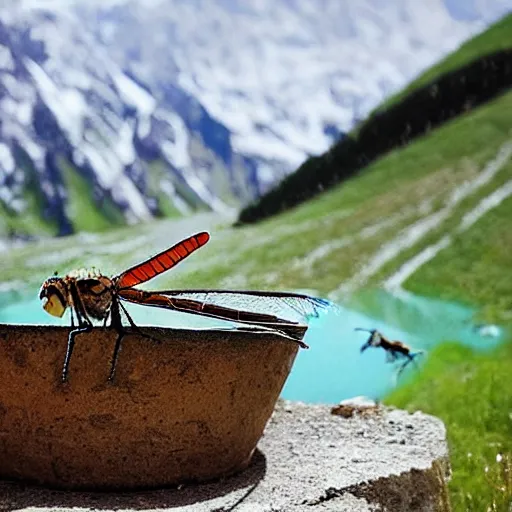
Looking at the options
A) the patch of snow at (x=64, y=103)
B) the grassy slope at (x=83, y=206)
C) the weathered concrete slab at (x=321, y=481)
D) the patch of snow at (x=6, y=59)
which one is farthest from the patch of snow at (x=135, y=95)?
the weathered concrete slab at (x=321, y=481)

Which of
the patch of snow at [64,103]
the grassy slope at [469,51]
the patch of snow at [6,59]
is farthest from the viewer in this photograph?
the grassy slope at [469,51]

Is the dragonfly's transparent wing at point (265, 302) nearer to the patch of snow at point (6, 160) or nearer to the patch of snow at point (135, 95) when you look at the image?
the patch of snow at point (6, 160)

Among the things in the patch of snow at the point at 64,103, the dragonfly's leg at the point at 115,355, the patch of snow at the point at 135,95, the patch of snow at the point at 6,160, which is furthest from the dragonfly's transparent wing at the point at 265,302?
the patch of snow at the point at 135,95

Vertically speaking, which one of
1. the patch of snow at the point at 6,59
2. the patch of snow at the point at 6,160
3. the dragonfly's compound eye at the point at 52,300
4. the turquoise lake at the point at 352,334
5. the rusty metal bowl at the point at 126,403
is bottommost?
the turquoise lake at the point at 352,334

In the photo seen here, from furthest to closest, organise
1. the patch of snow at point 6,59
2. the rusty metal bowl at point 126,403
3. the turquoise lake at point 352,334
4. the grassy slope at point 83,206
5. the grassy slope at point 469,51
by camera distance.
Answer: the grassy slope at point 469,51 < the grassy slope at point 83,206 < the patch of snow at point 6,59 < the turquoise lake at point 352,334 < the rusty metal bowl at point 126,403

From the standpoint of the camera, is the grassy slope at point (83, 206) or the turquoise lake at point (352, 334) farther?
the grassy slope at point (83, 206)

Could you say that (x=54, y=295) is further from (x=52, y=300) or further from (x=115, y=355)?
(x=115, y=355)

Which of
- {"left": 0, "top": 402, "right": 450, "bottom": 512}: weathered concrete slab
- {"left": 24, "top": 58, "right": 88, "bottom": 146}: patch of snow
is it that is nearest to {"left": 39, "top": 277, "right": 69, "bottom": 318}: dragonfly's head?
{"left": 0, "top": 402, "right": 450, "bottom": 512}: weathered concrete slab

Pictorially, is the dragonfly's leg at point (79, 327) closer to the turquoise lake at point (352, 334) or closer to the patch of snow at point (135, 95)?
the turquoise lake at point (352, 334)

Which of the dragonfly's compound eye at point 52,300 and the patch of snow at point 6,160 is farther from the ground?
the dragonfly's compound eye at point 52,300
